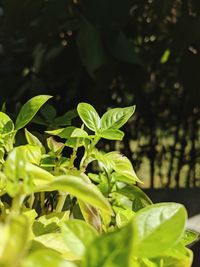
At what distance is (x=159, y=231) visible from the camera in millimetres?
451

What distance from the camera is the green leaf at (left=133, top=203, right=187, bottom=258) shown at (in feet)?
1.45

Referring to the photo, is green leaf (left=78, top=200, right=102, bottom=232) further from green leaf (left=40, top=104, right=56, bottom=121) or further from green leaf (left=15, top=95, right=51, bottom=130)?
green leaf (left=40, top=104, right=56, bottom=121)

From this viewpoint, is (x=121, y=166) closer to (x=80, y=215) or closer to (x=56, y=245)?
(x=80, y=215)

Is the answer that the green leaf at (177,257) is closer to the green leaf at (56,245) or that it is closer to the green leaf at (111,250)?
the green leaf at (56,245)

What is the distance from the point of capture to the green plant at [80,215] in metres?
0.36

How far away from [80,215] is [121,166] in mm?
76

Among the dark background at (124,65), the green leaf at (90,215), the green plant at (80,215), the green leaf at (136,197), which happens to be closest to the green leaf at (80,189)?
the green plant at (80,215)

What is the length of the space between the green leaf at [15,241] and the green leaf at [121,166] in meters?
0.32

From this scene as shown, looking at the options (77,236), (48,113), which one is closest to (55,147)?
(48,113)

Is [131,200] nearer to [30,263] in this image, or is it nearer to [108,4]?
[30,263]

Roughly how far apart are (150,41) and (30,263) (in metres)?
2.04

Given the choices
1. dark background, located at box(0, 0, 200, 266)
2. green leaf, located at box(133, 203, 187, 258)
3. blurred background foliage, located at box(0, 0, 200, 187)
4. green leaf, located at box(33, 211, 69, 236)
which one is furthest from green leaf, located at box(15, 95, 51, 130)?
blurred background foliage, located at box(0, 0, 200, 187)

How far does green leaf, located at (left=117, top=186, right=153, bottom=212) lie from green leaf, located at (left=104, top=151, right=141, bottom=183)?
0.11ft

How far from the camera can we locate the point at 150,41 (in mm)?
2320
